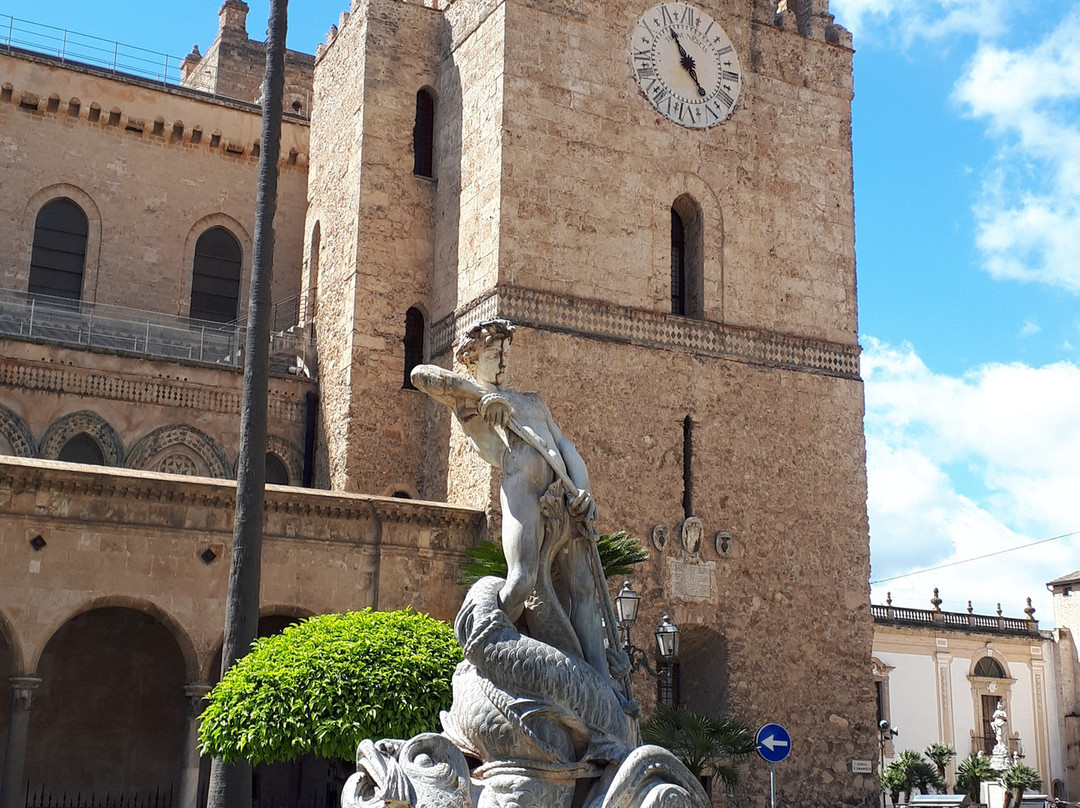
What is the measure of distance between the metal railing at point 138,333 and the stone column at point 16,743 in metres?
6.38

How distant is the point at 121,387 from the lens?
2231cm

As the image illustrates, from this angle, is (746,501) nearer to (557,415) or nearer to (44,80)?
(557,415)

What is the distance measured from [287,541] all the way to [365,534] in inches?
42.2

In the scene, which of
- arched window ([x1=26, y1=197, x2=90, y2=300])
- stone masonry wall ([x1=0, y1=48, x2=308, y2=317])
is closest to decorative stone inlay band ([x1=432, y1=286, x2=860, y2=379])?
stone masonry wall ([x1=0, y1=48, x2=308, y2=317])

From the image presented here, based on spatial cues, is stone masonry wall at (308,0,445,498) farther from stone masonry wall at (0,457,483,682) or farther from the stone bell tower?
stone masonry wall at (0,457,483,682)

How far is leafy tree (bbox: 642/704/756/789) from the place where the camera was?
57.5 ft

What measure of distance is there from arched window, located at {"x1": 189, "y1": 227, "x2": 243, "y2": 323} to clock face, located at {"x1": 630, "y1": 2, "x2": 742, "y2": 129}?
8205 mm

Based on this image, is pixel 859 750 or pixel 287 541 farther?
pixel 859 750

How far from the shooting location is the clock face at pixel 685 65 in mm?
22953

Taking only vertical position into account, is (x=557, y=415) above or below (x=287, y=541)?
above

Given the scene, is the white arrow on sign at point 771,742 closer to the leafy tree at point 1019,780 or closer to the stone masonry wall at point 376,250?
the stone masonry wall at point 376,250

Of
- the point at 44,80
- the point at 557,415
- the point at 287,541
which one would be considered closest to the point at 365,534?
the point at 287,541

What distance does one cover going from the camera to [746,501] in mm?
22109

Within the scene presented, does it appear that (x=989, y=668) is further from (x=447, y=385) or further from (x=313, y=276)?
(x=447, y=385)
